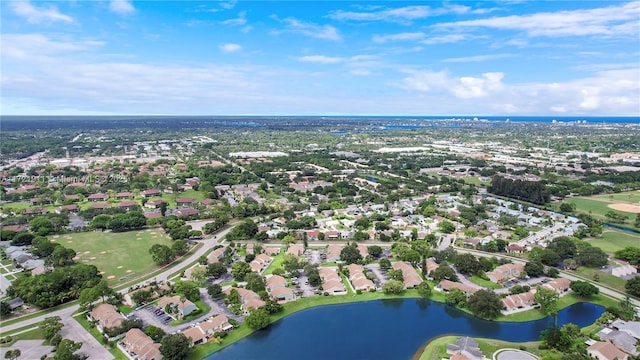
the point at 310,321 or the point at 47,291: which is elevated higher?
the point at 47,291

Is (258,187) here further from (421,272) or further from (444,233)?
(421,272)

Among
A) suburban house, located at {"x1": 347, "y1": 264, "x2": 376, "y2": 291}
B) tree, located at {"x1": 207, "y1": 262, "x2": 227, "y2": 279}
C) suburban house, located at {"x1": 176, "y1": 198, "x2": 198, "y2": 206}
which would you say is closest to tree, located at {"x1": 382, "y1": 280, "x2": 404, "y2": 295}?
suburban house, located at {"x1": 347, "y1": 264, "x2": 376, "y2": 291}

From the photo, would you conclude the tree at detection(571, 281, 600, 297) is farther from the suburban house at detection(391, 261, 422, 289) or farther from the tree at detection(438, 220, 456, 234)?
the tree at detection(438, 220, 456, 234)

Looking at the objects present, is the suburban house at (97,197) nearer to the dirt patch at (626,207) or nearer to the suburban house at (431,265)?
the suburban house at (431,265)

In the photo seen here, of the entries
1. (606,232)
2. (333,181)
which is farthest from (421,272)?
(333,181)

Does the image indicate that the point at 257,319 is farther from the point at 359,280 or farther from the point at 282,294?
the point at 359,280

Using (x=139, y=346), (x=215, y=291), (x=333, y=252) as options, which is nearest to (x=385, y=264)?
(x=333, y=252)

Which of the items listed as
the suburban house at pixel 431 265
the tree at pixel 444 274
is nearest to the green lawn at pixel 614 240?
the suburban house at pixel 431 265
